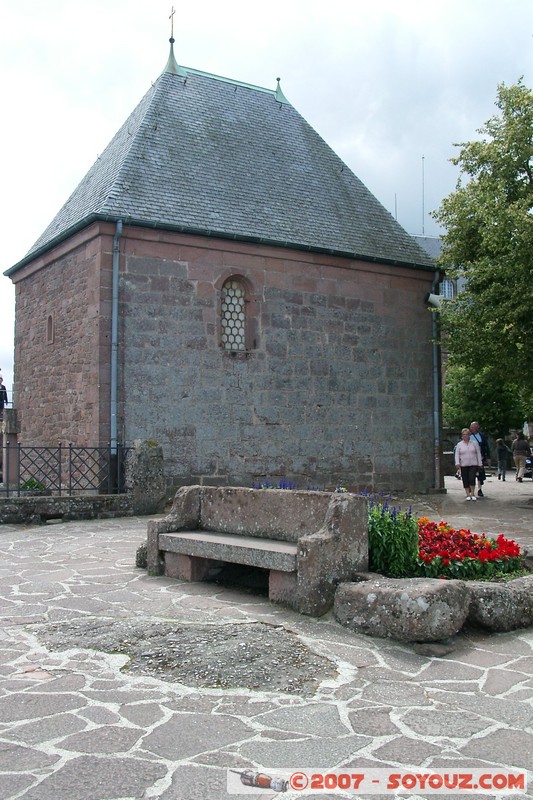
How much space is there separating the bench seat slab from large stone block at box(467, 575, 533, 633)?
1.38m

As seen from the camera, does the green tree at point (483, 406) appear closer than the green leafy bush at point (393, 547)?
No

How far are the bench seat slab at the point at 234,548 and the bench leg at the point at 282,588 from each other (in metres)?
0.10

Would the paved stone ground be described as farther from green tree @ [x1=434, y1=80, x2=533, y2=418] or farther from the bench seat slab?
green tree @ [x1=434, y1=80, x2=533, y2=418]

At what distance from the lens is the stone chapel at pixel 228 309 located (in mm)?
14133

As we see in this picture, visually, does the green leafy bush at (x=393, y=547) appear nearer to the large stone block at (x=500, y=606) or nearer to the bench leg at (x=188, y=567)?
the large stone block at (x=500, y=606)

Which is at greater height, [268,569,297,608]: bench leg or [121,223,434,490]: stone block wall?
[121,223,434,490]: stone block wall

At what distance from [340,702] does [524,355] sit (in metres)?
12.0

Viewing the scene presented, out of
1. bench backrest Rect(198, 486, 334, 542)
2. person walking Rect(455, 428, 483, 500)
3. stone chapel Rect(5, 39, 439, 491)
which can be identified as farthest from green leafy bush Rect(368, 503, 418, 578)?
person walking Rect(455, 428, 483, 500)

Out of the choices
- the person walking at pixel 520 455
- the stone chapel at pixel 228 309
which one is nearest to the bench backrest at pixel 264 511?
the stone chapel at pixel 228 309

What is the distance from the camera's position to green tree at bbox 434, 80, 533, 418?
14.3 m

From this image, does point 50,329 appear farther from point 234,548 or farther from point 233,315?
point 234,548

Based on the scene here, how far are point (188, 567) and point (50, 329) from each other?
10262 millimetres

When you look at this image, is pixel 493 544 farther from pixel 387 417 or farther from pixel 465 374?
pixel 465 374

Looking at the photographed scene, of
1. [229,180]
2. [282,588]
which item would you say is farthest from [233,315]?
[282,588]
